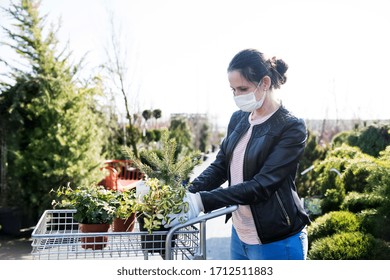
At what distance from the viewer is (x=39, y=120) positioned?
402 cm

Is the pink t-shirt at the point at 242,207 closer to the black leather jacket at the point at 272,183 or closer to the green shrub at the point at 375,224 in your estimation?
the black leather jacket at the point at 272,183

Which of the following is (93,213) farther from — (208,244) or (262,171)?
(208,244)

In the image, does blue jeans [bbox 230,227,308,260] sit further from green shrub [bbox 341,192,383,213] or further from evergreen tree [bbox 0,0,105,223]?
evergreen tree [bbox 0,0,105,223]

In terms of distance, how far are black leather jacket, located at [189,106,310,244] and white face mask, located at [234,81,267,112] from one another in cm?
7

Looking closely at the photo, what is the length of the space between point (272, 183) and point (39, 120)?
10.8 feet

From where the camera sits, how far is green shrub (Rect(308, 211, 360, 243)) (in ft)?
8.03

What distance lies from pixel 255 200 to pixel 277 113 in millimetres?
337

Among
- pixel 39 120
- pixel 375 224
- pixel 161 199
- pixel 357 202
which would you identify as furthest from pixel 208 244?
pixel 161 199

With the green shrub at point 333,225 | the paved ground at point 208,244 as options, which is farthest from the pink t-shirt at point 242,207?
the paved ground at point 208,244

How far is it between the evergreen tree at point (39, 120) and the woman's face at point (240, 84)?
9.45 feet

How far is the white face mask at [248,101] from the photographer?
1448 mm

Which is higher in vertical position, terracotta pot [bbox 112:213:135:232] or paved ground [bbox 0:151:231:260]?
terracotta pot [bbox 112:213:135:232]

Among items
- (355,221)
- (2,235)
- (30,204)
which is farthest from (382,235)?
(2,235)

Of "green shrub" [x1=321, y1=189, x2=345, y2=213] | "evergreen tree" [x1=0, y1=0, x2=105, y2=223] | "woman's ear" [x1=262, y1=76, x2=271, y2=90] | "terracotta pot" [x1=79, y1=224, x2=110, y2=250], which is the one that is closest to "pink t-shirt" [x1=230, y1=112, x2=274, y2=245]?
"woman's ear" [x1=262, y1=76, x2=271, y2=90]
